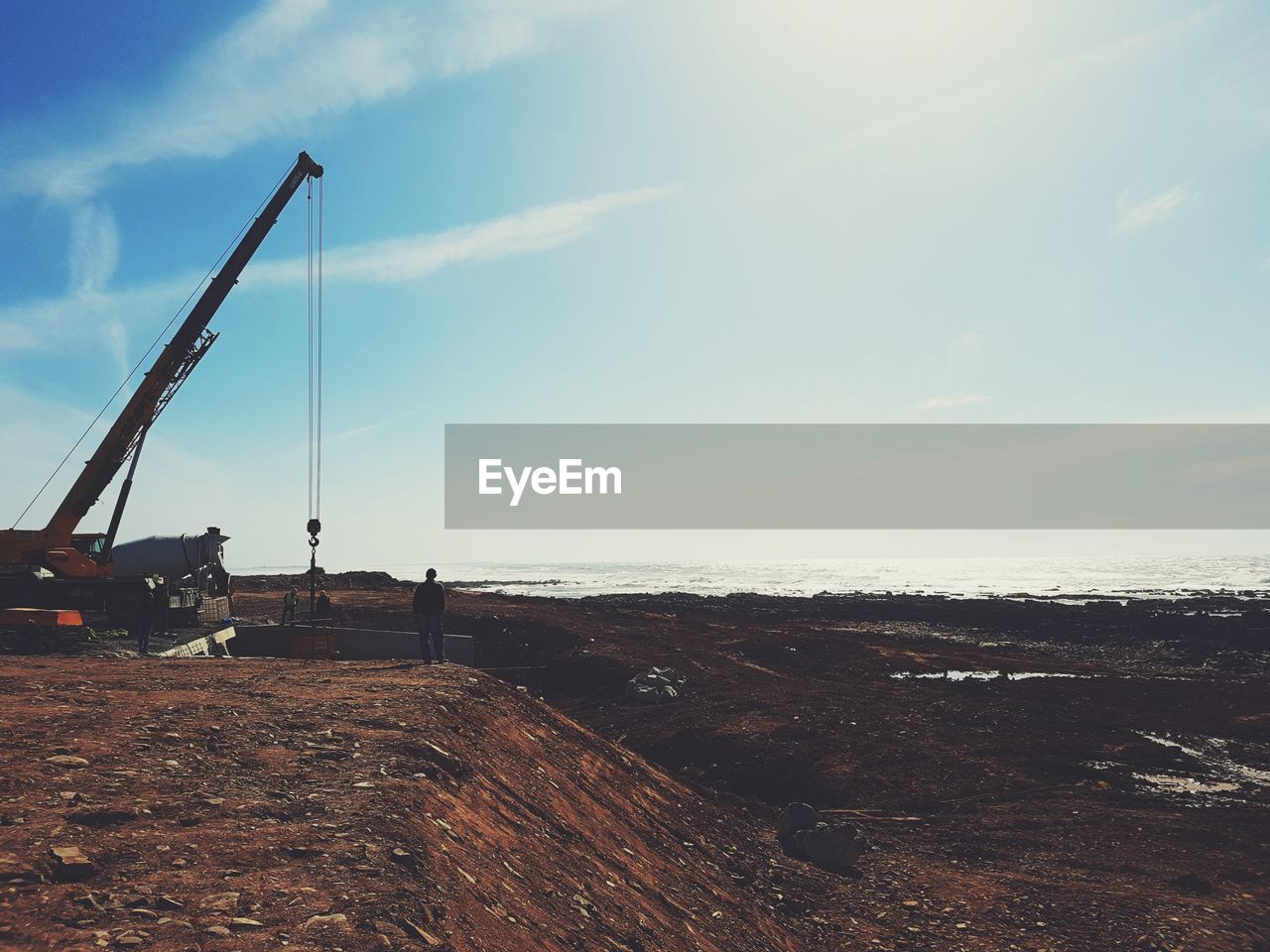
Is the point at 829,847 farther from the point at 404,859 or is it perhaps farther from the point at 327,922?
the point at 327,922

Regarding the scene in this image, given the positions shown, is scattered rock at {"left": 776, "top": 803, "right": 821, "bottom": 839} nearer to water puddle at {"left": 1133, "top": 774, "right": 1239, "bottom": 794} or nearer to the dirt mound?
the dirt mound

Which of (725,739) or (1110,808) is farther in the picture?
(725,739)

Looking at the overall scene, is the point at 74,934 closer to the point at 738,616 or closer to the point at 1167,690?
the point at 1167,690

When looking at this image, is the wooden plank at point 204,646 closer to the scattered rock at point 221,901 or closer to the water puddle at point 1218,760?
the scattered rock at point 221,901

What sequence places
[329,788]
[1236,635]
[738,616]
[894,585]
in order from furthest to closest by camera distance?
[894,585], [738,616], [1236,635], [329,788]

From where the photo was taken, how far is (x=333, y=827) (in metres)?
5.83

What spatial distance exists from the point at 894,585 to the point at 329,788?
9317cm

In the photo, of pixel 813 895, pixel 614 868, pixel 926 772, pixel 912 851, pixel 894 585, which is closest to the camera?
pixel 614 868

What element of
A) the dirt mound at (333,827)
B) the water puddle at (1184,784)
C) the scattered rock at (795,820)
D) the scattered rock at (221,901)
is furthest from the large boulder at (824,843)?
the scattered rock at (221,901)

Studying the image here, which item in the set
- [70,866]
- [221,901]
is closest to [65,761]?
[70,866]

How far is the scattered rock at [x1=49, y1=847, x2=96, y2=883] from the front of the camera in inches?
184

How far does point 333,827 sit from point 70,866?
1.72 meters

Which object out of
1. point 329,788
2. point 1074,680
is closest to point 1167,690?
point 1074,680

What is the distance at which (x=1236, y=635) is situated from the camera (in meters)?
39.4
